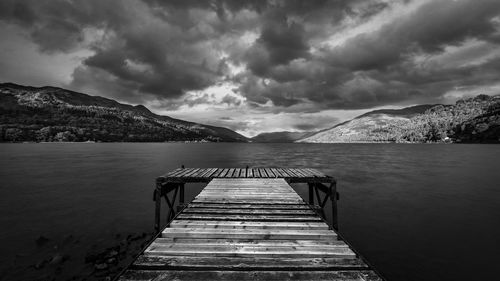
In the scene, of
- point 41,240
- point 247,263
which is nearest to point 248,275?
point 247,263

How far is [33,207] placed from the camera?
21.6m

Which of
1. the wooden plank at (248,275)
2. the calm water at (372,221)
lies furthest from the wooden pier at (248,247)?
the calm water at (372,221)

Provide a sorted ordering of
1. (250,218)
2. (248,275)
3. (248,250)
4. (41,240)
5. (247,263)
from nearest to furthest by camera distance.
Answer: (248,275)
(247,263)
(248,250)
(250,218)
(41,240)

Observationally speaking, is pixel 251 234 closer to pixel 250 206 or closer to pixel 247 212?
pixel 247 212

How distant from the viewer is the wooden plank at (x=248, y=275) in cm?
421

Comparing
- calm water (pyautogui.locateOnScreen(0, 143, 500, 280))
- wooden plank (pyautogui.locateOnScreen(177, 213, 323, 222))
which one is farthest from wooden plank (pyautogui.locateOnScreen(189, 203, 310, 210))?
calm water (pyautogui.locateOnScreen(0, 143, 500, 280))

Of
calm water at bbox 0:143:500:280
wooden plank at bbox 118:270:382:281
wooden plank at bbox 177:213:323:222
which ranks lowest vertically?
calm water at bbox 0:143:500:280

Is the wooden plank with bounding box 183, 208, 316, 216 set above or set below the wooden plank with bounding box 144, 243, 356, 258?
above

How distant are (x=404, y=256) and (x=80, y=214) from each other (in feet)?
78.2

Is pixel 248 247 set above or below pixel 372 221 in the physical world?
above

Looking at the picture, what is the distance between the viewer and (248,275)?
4.34m

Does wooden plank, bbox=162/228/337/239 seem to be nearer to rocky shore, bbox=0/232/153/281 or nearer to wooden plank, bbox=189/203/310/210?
wooden plank, bbox=189/203/310/210

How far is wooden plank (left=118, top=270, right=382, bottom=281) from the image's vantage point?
421cm

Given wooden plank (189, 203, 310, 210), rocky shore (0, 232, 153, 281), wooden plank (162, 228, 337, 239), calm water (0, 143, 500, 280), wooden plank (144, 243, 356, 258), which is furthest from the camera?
calm water (0, 143, 500, 280)
